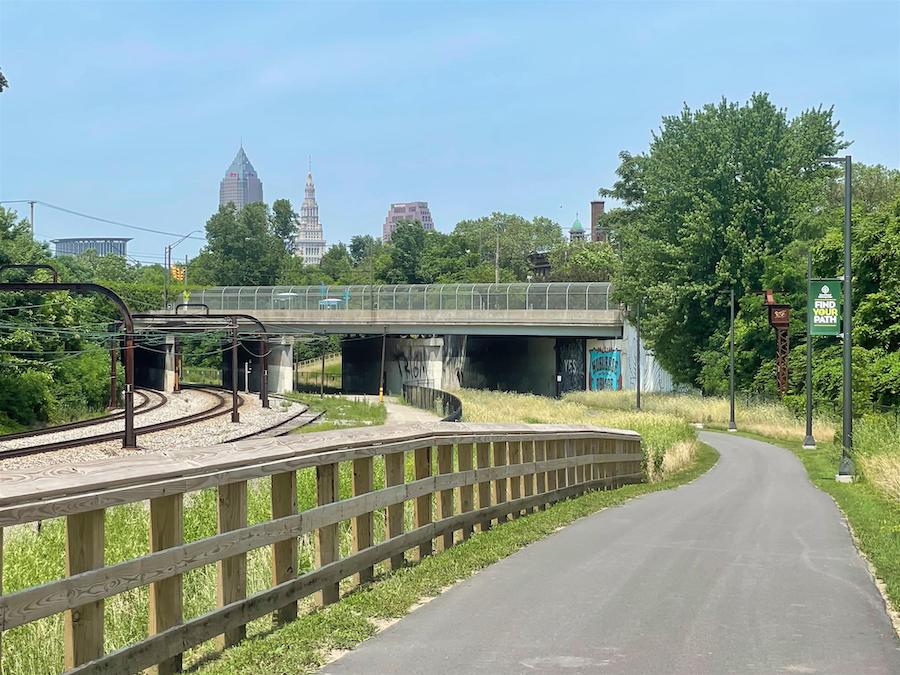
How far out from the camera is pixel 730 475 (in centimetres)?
3059

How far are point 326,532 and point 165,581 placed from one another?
2.15 metres

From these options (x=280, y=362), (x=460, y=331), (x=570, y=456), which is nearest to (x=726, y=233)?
(x=460, y=331)

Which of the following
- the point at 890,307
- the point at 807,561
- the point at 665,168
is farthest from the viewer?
the point at 665,168

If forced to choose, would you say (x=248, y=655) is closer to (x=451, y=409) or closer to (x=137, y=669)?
(x=137, y=669)

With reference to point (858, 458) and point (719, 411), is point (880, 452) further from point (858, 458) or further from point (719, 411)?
point (719, 411)

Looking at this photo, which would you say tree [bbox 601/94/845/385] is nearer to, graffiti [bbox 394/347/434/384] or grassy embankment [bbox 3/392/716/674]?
graffiti [bbox 394/347/434/384]

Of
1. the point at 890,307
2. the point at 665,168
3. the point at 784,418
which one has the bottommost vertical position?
the point at 784,418

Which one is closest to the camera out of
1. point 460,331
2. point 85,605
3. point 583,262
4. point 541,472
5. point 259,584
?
point 85,605

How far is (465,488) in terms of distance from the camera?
12.1 m

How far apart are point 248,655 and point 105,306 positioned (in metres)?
84.7

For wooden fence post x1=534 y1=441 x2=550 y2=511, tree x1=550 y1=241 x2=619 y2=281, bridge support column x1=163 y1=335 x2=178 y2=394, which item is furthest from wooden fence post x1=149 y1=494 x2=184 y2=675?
tree x1=550 y1=241 x2=619 y2=281

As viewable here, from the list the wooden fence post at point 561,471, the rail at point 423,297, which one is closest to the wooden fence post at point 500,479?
the wooden fence post at point 561,471

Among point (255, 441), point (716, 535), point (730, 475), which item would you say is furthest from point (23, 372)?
point (255, 441)

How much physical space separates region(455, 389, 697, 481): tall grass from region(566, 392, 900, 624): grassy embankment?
3637mm
